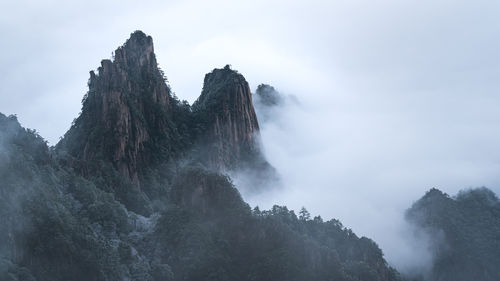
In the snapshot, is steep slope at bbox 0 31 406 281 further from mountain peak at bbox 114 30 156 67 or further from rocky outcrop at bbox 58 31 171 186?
mountain peak at bbox 114 30 156 67

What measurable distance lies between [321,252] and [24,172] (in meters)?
45.6

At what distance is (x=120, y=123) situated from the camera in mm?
175125

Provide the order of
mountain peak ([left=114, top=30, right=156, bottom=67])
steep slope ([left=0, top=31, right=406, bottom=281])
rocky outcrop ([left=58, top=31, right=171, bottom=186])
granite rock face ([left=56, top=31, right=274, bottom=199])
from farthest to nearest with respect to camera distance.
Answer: mountain peak ([left=114, top=30, right=156, bottom=67]) → rocky outcrop ([left=58, top=31, right=171, bottom=186]) → granite rock face ([left=56, top=31, right=274, bottom=199]) → steep slope ([left=0, top=31, right=406, bottom=281])

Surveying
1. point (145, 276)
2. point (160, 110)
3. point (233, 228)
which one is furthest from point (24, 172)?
point (160, 110)

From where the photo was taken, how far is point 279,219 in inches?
6417

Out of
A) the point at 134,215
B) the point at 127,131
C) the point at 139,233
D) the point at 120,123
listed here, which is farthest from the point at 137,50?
the point at 139,233

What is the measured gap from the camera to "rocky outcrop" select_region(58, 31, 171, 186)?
174125 mm

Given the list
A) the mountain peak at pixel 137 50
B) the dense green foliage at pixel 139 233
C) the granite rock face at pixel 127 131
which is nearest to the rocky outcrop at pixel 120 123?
the granite rock face at pixel 127 131

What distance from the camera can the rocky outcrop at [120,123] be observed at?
571 feet

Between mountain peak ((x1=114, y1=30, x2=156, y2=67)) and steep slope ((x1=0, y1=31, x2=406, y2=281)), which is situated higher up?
mountain peak ((x1=114, y1=30, x2=156, y2=67))

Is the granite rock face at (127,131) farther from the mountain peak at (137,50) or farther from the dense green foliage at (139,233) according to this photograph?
the dense green foliage at (139,233)

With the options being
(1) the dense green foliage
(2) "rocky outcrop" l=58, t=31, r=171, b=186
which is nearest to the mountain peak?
(2) "rocky outcrop" l=58, t=31, r=171, b=186

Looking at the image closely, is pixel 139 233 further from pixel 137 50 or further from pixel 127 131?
pixel 137 50

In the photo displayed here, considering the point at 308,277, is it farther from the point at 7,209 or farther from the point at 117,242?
the point at 7,209
